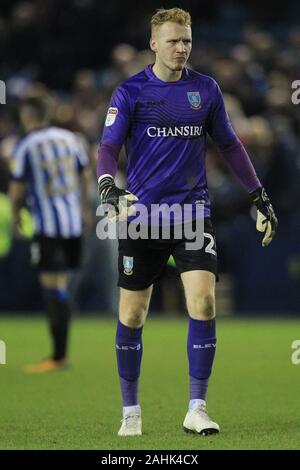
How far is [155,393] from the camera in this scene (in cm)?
801

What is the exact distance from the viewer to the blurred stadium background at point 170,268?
6.89 metres

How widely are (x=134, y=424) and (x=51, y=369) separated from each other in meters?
3.47

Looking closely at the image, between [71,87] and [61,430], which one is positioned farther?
[71,87]

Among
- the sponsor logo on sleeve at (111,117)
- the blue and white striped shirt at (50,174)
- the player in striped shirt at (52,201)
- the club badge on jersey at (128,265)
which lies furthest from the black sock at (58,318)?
the sponsor logo on sleeve at (111,117)

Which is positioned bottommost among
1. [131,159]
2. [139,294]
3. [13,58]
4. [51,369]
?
[51,369]

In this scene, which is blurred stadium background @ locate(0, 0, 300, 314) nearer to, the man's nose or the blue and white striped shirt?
the blue and white striped shirt

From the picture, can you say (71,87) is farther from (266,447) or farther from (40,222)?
(266,447)

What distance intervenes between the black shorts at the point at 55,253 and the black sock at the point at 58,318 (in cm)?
21

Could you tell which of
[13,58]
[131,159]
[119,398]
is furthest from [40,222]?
[13,58]

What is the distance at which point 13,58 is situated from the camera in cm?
1825

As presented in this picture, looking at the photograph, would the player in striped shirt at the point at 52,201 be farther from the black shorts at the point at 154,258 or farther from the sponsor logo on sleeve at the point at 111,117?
the sponsor logo on sleeve at the point at 111,117

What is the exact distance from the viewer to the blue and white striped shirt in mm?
9914

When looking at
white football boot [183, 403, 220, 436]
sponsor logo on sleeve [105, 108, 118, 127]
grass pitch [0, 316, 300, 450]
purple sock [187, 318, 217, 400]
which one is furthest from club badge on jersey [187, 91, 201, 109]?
grass pitch [0, 316, 300, 450]

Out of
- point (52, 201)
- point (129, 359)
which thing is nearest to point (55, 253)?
point (52, 201)
